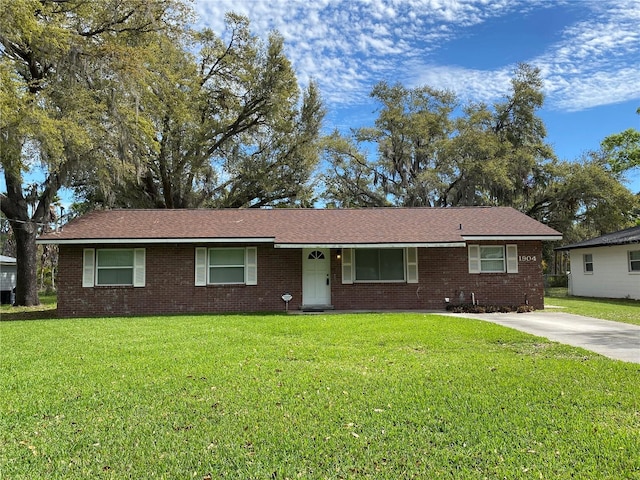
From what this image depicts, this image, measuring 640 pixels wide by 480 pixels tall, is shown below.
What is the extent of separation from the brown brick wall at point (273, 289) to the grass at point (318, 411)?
6.28m

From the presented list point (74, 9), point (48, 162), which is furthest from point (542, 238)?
point (74, 9)

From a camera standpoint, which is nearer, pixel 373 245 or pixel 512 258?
pixel 373 245

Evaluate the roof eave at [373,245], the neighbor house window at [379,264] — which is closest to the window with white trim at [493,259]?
the roof eave at [373,245]

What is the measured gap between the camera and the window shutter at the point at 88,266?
1446cm

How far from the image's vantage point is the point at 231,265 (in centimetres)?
1491

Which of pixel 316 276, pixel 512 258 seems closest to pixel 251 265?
pixel 316 276

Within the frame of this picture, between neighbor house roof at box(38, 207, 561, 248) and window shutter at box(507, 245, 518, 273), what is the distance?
0.58 metres

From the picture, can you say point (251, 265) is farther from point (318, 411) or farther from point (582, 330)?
point (318, 411)

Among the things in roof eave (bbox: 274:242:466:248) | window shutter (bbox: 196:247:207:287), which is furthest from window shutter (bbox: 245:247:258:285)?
window shutter (bbox: 196:247:207:287)

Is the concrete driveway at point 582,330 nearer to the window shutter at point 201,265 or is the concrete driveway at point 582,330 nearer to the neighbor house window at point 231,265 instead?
the neighbor house window at point 231,265

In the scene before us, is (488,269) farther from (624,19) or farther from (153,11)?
(153,11)

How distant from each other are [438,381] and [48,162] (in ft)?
46.8

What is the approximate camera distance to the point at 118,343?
857 cm

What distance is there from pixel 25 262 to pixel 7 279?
271 inches
